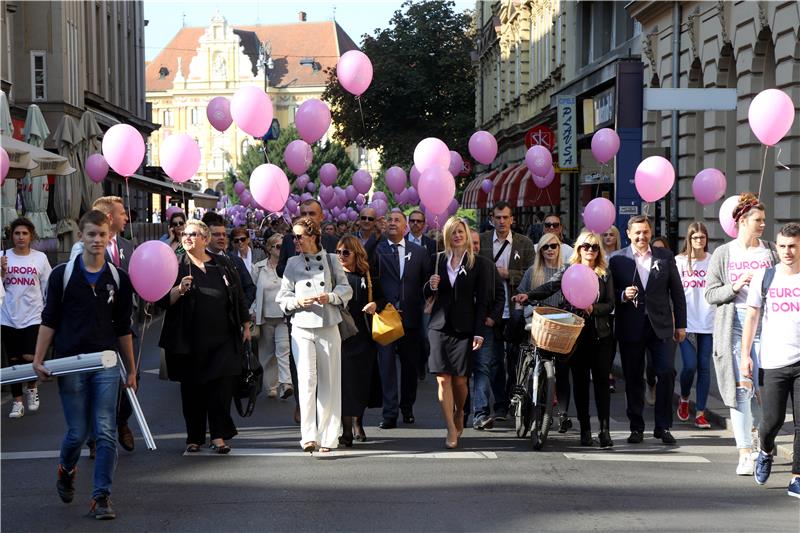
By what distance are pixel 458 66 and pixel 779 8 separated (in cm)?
4240

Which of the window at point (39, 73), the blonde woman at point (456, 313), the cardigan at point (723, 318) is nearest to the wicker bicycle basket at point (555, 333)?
the blonde woman at point (456, 313)

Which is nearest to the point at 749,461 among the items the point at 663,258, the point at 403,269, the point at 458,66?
the point at 663,258

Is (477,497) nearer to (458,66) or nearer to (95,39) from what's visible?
(95,39)

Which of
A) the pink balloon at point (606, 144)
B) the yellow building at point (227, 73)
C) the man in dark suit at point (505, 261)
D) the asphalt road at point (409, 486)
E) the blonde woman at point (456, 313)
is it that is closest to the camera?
the asphalt road at point (409, 486)

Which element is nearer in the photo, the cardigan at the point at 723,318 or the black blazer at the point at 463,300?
the cardigan at the point at 723,318

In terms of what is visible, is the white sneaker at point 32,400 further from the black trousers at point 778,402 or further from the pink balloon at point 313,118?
the black trousers at point 778,402

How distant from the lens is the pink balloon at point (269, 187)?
45.6 ft

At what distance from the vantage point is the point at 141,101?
5931 centimetres

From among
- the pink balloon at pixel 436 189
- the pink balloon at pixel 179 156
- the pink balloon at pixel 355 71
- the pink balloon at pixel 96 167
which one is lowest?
the pink balloon at pixel 436 189

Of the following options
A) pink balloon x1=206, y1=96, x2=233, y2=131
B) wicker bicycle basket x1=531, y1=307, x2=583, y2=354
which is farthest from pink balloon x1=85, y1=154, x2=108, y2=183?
wicker bicycle basket x1=531, y1=307, x2=583, y2=354

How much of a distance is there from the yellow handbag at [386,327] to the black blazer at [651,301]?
1.86m

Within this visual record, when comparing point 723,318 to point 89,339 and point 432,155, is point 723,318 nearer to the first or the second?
point 89,339

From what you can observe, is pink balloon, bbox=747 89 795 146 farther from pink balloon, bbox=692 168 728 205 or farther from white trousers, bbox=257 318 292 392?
white trousers, bbox=257 318 292 392

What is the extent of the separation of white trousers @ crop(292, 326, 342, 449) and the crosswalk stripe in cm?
186
